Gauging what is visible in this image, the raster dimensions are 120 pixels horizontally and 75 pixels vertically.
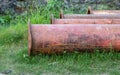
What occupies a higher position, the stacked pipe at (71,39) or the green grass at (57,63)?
the stacked pipe at (71,39)

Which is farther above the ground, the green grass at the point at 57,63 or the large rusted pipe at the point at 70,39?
the large rusted pipe at the point at 70,39

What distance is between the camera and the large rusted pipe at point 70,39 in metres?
4.80

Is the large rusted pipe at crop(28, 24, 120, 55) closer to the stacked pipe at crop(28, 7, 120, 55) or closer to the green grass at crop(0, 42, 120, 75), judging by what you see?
the stacked pipe at crop(28, 7, 120, 55)

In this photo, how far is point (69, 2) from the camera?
851cm

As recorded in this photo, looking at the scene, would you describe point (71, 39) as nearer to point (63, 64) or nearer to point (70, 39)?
point (70, 39)

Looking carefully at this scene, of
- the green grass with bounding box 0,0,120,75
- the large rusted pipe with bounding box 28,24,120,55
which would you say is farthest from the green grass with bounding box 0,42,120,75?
the large rusted pipe with bounding box 28,24,120,55

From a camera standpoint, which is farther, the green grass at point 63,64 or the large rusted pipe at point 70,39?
the large rusted pipe at point 70,39

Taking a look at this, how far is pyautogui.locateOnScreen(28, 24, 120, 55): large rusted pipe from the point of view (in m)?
4.80

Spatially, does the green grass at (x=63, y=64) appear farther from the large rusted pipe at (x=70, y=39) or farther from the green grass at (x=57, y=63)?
the large rusted pipe at (x=70, y=39)

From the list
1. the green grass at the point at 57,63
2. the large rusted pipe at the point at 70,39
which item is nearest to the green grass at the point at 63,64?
the green grass at the point at 57,63

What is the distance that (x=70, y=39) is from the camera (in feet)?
15.8

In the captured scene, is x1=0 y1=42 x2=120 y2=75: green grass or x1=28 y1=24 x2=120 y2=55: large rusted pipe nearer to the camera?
x1=0 y1=42 x2=120 y2=75: green grass

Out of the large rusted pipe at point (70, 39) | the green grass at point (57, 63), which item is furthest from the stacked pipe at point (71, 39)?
the green grass at point (57, 63)

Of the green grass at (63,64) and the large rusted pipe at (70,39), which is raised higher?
the large rusted pipe at (70,39)
